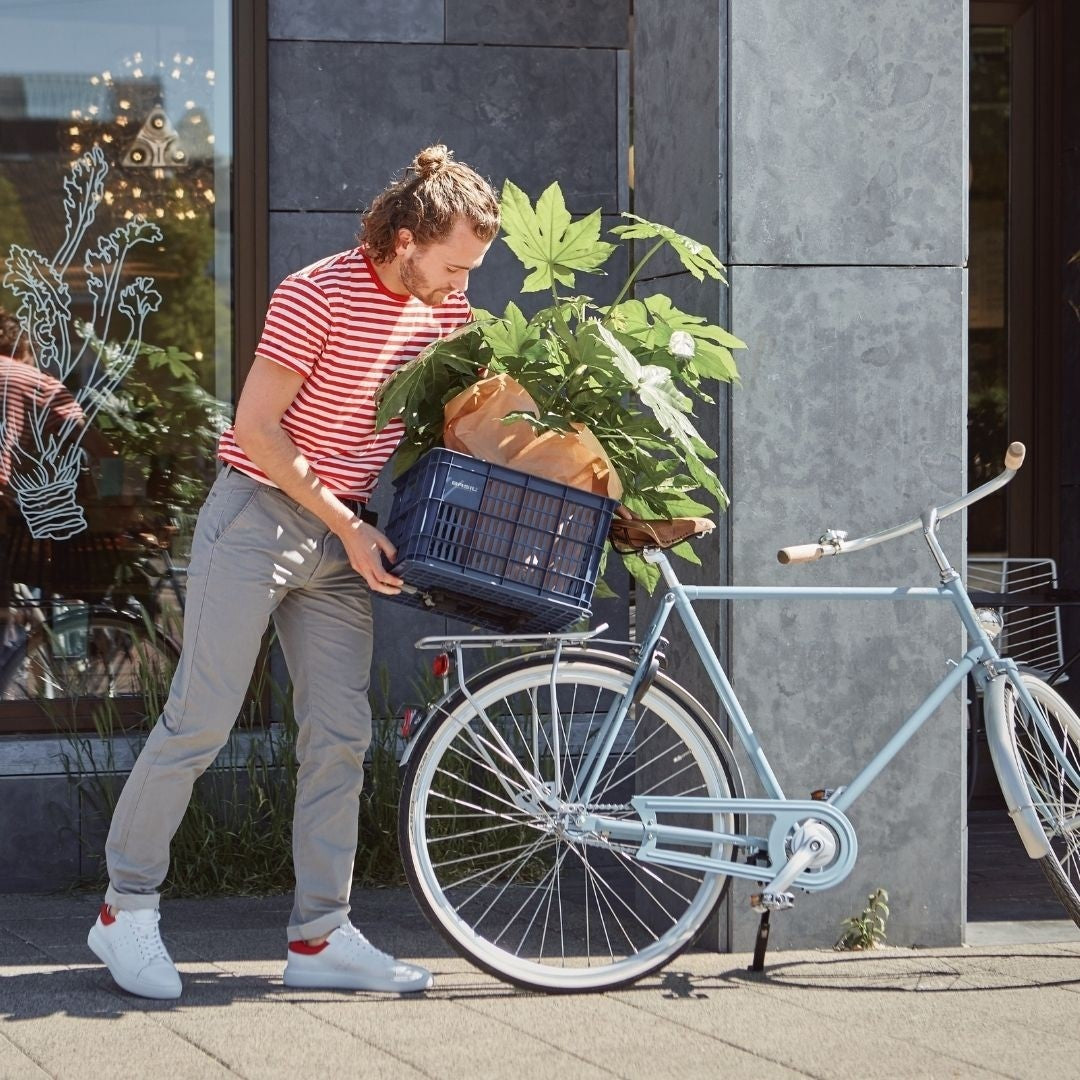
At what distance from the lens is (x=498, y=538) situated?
3926 mm

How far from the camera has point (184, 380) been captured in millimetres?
6332

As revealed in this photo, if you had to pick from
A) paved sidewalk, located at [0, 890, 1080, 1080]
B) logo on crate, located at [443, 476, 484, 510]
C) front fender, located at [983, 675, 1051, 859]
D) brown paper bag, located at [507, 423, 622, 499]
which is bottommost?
paved sidewalk, located at [0, 890, 1080, 1080]

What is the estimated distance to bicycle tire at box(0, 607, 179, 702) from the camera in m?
6.18

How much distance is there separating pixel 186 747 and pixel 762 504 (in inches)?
66.3

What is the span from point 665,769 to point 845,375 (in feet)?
3.93

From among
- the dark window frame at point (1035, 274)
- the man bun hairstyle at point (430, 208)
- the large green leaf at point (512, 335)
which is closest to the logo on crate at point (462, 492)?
the large green leaf at point (512, 335)

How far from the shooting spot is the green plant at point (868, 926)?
15.7 ft

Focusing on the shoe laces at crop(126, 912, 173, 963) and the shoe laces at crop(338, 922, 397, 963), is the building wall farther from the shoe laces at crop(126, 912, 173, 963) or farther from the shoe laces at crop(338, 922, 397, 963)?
the shoe laces at crop(126, 912, 173, 963)

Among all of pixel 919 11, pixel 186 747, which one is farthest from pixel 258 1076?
pixel 919 11

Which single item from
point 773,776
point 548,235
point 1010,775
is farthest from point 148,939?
point 1010,775

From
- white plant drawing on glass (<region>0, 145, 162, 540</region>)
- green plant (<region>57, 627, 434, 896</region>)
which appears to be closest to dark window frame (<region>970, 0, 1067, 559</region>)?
green plant (<region>57, 627, 434, 896</region>)

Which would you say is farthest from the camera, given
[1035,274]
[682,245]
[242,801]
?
[1035,274]

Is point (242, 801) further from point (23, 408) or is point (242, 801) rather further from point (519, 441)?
point (519, 441)

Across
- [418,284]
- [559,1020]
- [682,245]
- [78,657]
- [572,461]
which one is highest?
[682,245]
